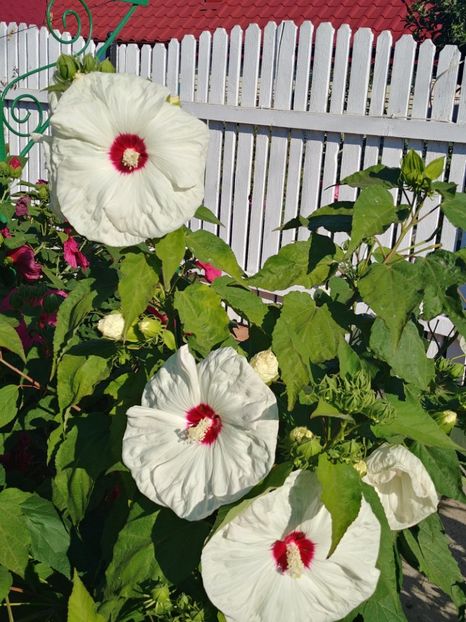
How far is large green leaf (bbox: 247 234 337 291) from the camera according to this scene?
4.90ft

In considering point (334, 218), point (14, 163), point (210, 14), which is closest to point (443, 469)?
point (334, 218)

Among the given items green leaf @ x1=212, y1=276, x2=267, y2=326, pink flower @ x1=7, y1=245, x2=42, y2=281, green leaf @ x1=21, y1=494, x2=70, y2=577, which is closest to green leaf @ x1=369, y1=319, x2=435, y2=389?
green leaf @ x1=212, y1=276, x2=267, y2=326

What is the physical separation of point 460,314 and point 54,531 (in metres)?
0.90

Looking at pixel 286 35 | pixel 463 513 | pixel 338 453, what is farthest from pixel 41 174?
pixel 338 453

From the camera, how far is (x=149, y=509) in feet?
4.40

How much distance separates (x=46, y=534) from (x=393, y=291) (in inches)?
32.8

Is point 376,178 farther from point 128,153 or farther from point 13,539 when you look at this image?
point 13,539

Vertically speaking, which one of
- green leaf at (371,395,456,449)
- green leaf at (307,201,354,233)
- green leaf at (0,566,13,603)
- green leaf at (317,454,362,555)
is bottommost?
green leaf at (0,566,13,603)

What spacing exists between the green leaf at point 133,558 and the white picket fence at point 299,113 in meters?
3.78

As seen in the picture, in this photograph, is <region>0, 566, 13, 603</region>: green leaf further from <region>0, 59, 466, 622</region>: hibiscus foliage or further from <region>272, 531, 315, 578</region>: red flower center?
<region>272, 531, 315, 578</region>: red flower center

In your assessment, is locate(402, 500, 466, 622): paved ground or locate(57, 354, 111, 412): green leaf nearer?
locate(57, 354, 111, 412): green leaf

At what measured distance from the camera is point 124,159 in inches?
52.3

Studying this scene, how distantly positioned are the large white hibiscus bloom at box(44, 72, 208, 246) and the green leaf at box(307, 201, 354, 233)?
355 millimetres

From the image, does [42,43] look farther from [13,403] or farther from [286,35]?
[13,403]
